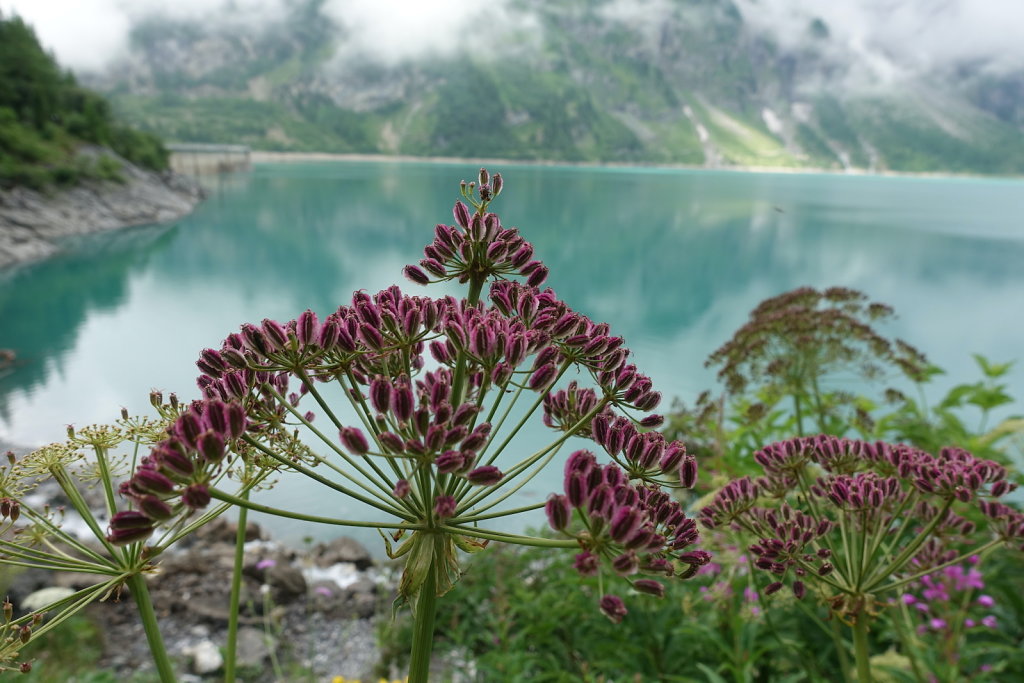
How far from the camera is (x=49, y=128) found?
51.9 metres

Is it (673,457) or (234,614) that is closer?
(673,457)

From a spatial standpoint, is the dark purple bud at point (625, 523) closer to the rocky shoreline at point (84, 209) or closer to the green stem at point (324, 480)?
the green stem at point (324, 480)

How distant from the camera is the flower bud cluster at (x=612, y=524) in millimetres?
1251

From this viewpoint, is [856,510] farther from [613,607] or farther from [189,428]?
[189,428]

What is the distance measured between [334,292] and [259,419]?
30.4 m

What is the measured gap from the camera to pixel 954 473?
221cm

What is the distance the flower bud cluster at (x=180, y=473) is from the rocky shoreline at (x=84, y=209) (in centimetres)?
4262

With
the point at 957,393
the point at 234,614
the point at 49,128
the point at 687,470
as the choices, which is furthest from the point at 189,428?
the point at 49,128

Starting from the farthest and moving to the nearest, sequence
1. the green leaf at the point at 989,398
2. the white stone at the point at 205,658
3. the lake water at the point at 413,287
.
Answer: the lake water at the point at 413,287 → the green leaf at the point at 989,398 → the white stone at the point at 205,658

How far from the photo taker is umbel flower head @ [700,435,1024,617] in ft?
7.16

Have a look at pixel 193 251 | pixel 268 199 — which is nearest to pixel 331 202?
pixel 268 199

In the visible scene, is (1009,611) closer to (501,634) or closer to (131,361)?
(501,634)

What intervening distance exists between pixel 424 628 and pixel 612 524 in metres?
0.54

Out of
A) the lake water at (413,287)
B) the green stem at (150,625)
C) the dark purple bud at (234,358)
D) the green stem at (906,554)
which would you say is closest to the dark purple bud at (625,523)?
the dark purple bud at (234,358)
